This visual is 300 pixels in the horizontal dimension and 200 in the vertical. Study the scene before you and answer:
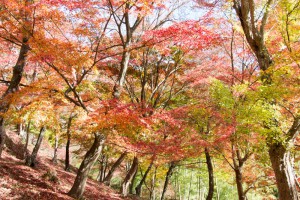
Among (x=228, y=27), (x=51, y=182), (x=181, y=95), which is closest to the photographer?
(x=51, y=182)

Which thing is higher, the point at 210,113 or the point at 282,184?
the point at 210,113

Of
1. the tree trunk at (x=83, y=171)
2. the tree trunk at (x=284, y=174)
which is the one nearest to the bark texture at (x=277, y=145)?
the tree trunk at (x=284, y=174)

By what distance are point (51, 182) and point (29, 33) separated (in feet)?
23.2

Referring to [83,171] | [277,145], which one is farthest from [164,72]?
[277,145]

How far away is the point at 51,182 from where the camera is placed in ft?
38.2

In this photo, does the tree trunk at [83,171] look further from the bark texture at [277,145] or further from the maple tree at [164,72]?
the bark texture at [277,145]

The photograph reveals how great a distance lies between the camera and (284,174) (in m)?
6.92

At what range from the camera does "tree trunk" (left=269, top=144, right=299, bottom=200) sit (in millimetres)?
6766

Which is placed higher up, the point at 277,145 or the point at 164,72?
the point at 164,72

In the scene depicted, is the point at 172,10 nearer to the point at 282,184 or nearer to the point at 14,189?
the point at 282,184

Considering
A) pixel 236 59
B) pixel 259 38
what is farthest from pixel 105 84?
pixel 259 38

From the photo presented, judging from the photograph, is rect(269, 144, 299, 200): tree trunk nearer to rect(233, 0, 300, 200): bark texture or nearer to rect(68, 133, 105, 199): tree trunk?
rect(233, 0, 300, 200): bark texture

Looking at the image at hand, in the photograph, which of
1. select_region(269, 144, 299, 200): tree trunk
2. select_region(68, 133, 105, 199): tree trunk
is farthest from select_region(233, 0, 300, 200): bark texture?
select_region(68, 133, 105, 199): tree trunk

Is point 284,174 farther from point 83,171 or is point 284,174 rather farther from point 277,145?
point 83,171
